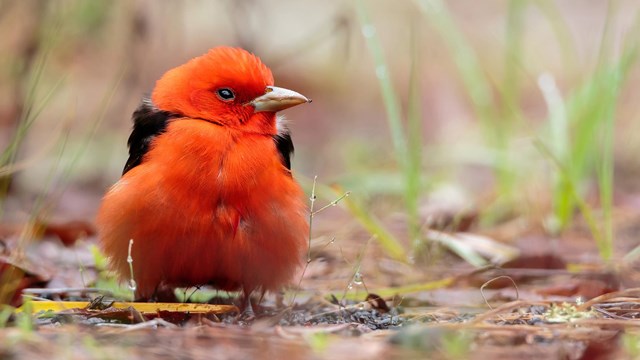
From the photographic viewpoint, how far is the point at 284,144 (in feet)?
11.7

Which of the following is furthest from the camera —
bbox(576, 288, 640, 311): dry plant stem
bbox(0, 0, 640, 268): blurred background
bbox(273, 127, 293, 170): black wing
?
bbox(0, 0, 640, 268): blurred background

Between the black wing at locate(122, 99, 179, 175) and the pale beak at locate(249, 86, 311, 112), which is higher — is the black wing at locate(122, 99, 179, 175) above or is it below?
below

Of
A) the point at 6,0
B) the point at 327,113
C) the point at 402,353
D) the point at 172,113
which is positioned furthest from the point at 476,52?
the point at 402,353

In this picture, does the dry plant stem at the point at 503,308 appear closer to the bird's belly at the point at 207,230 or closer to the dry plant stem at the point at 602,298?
the dry plant stem at the point at 602,298

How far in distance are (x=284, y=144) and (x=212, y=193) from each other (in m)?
0.55

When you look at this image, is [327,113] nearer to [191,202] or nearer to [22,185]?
[22,185]

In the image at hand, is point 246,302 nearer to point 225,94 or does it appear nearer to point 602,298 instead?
point 225,94

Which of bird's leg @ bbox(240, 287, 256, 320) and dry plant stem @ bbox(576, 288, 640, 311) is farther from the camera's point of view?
bird's leg @ bbox(240, 287, 256, 320)

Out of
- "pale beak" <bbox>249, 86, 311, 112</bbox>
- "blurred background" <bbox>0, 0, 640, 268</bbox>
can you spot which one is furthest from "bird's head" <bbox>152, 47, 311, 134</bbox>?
"blurred background" <bbox>0, 0, 640, 268</bbox>

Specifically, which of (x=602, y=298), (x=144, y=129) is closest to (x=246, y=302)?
(x=144, y=129)

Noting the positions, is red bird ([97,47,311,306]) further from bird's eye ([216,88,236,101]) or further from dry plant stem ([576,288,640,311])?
dry plant stem ([576,288,640,311])

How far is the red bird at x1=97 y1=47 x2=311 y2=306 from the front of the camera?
10.2 feet

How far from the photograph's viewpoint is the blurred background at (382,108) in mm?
4270

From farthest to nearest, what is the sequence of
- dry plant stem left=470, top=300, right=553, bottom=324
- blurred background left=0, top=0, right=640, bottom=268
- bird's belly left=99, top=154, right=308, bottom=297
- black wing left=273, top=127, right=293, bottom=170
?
blurred background left=0, top=0, right=640, bottom=268
black wing left=273, top=127, right=293, bottom=170
bird's belly left=99, top=154, right=308, bottom=297
dry plant stem left=470, top=300, right=553, bottom=324
